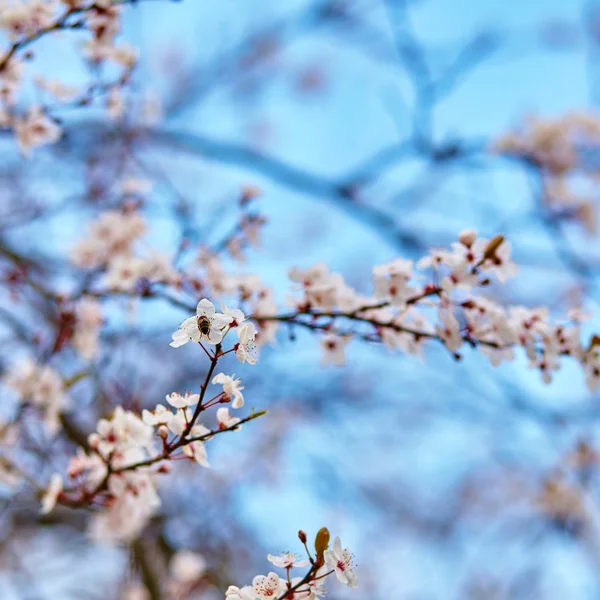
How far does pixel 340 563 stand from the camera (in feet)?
3.89

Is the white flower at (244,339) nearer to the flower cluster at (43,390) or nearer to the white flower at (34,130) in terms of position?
the flower cluster at (43,390)

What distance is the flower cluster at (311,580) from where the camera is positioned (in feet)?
3.80

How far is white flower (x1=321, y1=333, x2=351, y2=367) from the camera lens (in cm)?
200

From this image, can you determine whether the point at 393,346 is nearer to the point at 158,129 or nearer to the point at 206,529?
the point at 158,129

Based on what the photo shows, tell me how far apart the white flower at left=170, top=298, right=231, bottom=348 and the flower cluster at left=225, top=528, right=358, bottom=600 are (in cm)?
41

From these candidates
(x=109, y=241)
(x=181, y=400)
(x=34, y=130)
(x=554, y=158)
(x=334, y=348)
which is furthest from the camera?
(x=554, y=158)

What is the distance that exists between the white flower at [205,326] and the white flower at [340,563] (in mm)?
443

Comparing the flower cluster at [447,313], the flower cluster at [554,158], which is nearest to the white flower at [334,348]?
the flower cluster at [447,313]

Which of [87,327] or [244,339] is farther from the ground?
[87,327]

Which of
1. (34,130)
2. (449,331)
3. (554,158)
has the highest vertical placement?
(554,158)

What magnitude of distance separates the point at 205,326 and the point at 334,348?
897mm

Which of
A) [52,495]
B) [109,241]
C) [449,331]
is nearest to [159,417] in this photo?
[52,495]

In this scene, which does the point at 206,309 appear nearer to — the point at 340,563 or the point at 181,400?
the point at 181,400

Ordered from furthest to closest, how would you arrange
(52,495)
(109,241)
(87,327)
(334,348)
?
(109,241)
(87,327)
(334,348)
(52,495)
